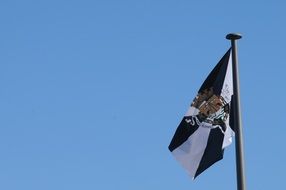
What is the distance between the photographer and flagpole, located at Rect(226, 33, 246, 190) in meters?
12.6

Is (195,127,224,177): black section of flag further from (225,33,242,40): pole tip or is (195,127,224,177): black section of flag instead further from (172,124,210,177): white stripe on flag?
(225,33,242,40): pole tip

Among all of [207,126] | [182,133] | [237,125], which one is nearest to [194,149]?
[182,133]

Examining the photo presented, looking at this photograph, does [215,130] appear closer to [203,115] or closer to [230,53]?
[203,115]

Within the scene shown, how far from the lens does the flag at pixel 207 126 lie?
46.3 ft

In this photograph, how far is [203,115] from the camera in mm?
14477

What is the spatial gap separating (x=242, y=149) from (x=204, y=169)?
60.0 inches

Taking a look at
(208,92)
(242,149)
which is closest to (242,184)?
(242,149)

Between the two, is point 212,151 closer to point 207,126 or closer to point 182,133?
point 207,126

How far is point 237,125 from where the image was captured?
1312 cm

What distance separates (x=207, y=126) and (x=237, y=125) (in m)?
1.27

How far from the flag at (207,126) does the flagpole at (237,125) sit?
26.3 inches

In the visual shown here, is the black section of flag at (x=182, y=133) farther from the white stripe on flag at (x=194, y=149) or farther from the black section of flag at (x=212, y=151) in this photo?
the black section of flag at (x=212, y=151)

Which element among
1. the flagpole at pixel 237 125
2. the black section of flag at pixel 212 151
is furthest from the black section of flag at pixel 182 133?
the flagpole at pixel 237 125

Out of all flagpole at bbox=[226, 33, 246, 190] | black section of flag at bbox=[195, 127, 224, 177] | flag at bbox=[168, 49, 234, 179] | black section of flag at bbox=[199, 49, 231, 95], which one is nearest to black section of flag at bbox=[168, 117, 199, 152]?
flag at bbox=[168, 49, 234, 179]
